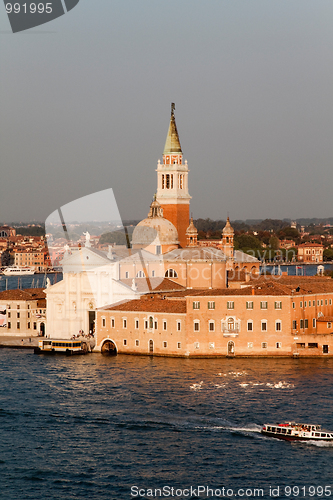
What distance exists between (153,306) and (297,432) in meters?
16.6

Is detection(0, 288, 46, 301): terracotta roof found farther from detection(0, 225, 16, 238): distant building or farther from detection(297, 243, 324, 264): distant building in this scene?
detection(0, 225, 16, 238): distant building

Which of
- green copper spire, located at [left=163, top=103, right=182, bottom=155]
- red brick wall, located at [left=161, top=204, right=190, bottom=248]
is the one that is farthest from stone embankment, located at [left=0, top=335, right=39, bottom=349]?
green copper spire, located at [left=163, top=103, right=182, bottom=155]

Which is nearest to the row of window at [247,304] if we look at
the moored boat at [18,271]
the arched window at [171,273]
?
the arched window at [171,273]

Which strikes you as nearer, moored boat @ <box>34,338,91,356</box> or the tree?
moored boat @ <box>34,338,91,356</box>

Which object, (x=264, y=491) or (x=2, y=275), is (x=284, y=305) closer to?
(x=264, y=491)

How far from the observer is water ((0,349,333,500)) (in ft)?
91.0

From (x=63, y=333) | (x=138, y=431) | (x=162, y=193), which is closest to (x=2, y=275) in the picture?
(x=162, y=193)

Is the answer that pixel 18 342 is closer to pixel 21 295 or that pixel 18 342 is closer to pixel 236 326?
pixel 21 295

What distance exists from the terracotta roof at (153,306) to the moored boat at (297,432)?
47.4 feet

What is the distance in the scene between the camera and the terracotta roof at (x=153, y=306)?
150ft

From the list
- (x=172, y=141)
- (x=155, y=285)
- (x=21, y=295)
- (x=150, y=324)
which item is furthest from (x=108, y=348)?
(x=172, y=141)

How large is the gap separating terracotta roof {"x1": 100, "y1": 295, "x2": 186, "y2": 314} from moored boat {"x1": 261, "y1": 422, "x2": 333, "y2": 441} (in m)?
14.4

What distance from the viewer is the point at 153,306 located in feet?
152

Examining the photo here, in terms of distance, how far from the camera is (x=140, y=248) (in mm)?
56969
